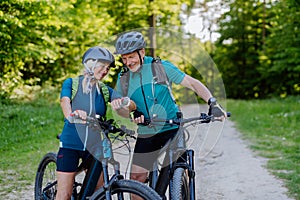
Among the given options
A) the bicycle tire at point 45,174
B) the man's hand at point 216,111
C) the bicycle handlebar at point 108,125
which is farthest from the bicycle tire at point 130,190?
the bicycle tire at point 45,174

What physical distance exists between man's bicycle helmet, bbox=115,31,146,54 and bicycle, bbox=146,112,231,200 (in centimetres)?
60

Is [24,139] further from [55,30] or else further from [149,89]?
[55,30]

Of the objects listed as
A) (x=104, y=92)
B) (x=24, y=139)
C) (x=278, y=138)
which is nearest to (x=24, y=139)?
(x=24, y=139)

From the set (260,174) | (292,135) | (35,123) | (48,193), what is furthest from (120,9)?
(48,193)

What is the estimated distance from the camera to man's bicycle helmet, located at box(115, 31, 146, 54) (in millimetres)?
3436

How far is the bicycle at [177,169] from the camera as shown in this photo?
350 centimetres

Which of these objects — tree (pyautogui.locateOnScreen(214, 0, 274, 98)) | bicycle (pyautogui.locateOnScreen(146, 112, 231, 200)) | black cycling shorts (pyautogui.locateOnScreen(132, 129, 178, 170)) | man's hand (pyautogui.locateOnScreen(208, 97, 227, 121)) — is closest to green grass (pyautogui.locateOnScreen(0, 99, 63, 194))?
black cycling shorts (pyautogui.locateOnScreen(132, 129, 178, 170))

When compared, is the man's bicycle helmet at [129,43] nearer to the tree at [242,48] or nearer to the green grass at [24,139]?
the green grass at [24,139]

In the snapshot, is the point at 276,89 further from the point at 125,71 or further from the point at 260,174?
the point at 125,71

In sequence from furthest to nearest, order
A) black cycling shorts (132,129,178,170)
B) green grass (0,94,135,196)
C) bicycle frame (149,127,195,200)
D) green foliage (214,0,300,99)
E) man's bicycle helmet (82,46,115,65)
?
green foliage (214,0,300,99)
green grass (0,94,135,196)
black cycling shorts (132,129,178,170)
bicycle frame (149,127,195,200)
man's bicycle helmet (82,46,115,65)

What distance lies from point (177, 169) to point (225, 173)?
3655 millimetres

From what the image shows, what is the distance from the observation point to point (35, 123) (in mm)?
11156

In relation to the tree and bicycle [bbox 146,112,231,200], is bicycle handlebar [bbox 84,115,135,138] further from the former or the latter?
the tree

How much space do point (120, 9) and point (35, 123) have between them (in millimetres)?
11034
